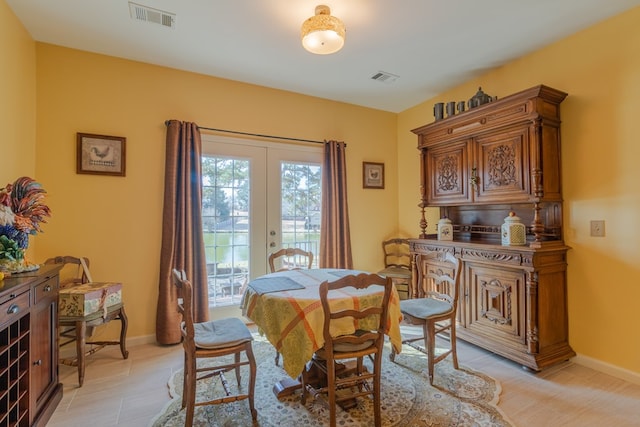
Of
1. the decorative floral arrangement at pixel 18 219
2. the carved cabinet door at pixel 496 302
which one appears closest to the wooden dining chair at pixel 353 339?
the carved cabinet door at pixel 496 302

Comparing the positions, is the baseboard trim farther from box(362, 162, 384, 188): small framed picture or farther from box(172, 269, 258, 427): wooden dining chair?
box(362, 162, 384, 188): small framed picture

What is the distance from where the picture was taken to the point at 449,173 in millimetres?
3424

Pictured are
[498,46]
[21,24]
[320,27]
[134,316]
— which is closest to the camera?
[320,27]

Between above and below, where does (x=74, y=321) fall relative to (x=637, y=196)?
below

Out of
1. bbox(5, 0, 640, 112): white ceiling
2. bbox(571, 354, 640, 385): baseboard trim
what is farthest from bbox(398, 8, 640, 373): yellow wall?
bbox(5, 0, 640, 112): white ceiling

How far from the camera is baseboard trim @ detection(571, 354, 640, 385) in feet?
7.82

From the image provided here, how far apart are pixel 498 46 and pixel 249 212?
9.69 ft

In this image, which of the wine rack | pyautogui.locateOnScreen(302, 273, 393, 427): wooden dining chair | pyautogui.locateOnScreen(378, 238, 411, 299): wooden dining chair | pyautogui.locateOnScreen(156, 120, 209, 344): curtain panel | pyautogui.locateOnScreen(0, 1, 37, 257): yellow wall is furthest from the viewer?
pyautogui.locateOnScreen(378, 238, 411, 299): wooden dining chair

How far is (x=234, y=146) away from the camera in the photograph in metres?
3.59

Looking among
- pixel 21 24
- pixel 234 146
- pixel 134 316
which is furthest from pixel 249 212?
pixel 21 24

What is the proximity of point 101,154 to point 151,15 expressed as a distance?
4.38 feet

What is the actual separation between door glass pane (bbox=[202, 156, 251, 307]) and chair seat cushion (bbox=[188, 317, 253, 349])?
1355 millimetres

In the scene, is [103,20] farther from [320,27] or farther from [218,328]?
[218,328]

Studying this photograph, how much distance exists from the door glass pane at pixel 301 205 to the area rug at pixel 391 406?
172 cm
